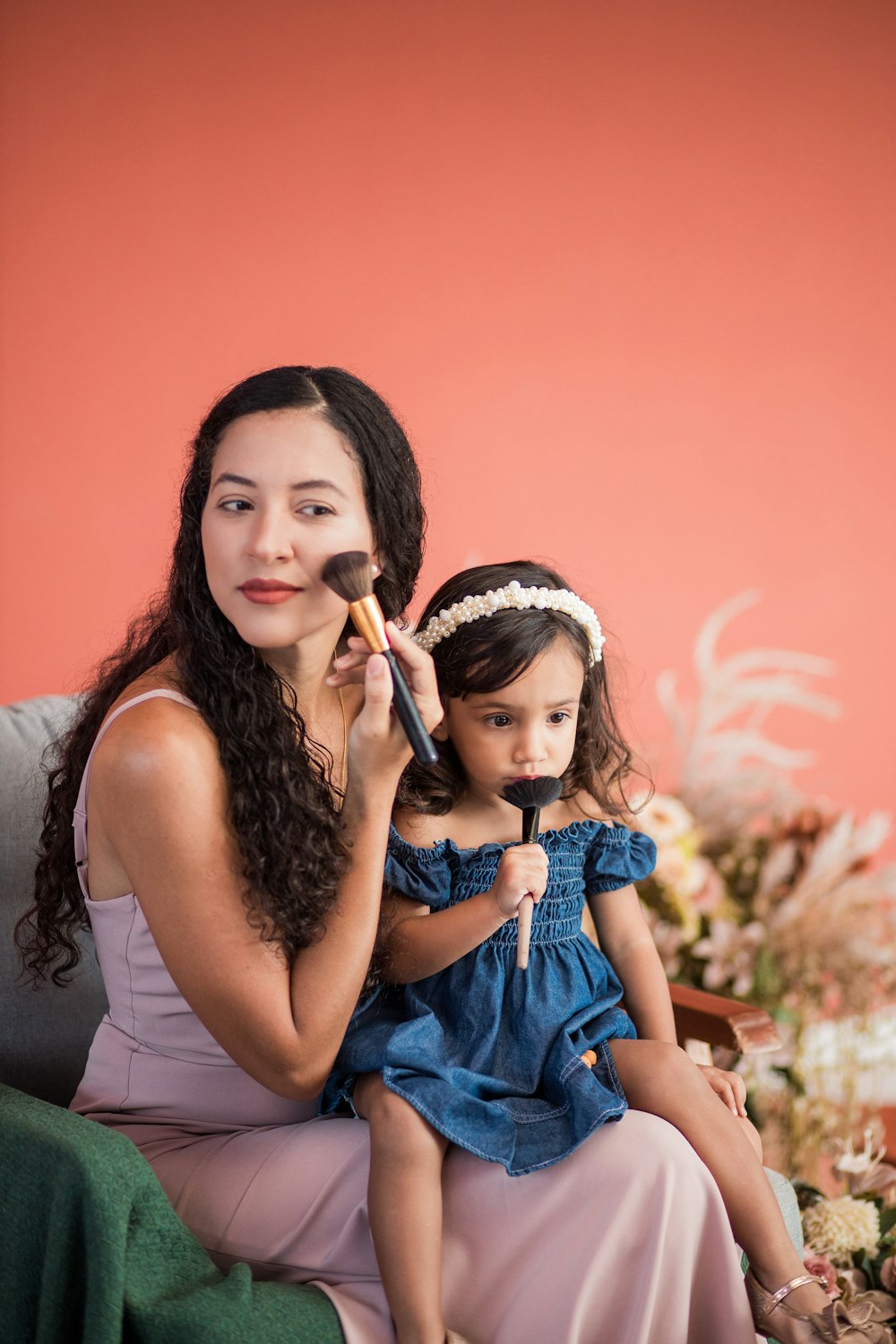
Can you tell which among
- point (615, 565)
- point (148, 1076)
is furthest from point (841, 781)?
point (148, 1076)

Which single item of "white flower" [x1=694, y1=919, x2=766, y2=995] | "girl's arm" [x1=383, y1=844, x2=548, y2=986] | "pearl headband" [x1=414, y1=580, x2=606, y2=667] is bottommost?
"white flower" [x1=694, y1=919, x2=766, y2=995]

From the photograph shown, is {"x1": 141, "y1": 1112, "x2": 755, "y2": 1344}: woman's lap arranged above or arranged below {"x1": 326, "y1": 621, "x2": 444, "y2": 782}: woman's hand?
below

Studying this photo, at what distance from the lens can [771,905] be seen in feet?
9.18

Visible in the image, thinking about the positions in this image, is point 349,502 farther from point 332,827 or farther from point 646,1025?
point 646,1025

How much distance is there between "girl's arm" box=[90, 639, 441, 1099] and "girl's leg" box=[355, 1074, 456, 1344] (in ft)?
0.36

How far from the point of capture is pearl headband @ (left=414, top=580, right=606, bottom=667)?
5.33ft

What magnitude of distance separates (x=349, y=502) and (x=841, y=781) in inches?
100

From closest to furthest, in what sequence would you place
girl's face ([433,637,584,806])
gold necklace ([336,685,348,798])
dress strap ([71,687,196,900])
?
dress strap ([71,687,196,900]) → girl's face ([433,637,584,806]) → gold necklace ([336,685,348,798])

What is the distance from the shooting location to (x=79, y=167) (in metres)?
2.45

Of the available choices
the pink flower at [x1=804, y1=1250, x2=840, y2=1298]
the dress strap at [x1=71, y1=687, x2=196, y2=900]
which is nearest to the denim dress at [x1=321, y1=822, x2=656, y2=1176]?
the dress strap at [x1=71, y1=687, x2=196, y2=900]

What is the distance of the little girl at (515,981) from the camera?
1.37 metres

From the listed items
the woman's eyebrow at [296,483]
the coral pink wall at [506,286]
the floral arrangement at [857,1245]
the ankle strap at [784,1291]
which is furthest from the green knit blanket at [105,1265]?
the coral pink wall at [506,286]

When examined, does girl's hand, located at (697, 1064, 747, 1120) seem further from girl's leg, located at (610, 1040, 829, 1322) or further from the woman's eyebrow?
the woman's eyebrow

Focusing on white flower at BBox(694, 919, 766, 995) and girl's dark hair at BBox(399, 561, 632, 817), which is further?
white flower at BBox(694, 919, 766, 995)
